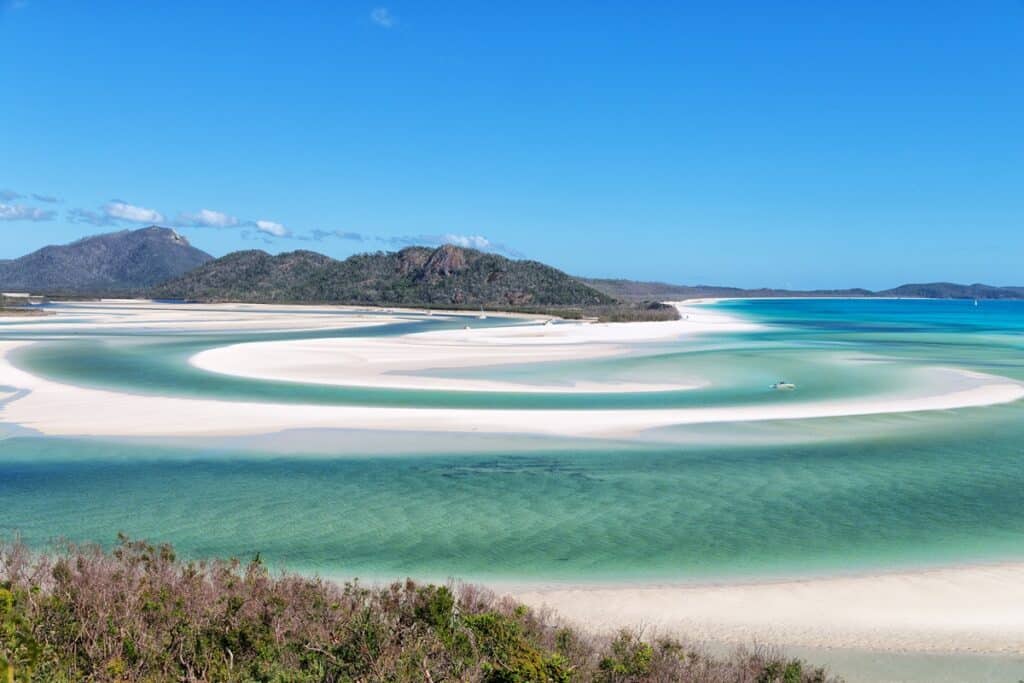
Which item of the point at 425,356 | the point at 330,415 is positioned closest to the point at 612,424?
the point at 330,415

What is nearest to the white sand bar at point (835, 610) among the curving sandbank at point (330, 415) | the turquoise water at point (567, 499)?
the turquoise water at point (567, 499)

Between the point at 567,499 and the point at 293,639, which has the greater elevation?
the point at 293,639

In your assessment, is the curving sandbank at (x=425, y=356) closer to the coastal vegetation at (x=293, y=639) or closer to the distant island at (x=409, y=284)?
the coastal vegetation at (x=293, y=639)

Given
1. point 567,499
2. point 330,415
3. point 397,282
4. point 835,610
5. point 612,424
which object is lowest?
point 835,610

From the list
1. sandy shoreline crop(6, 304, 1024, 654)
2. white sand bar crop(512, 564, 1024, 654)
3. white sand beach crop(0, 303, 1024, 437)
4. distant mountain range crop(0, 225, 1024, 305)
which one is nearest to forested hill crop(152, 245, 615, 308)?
distant mountain range crop(0, 225, 1024, 305)

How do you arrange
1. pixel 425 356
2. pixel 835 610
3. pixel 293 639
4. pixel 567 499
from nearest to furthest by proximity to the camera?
1. pixel 293 639
2. pixel 835 610
3. pixel 567 499
4. pixel 425 356

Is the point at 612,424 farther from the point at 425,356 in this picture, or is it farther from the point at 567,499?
the point at 425,356

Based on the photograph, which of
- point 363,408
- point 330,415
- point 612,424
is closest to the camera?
point 612,424
